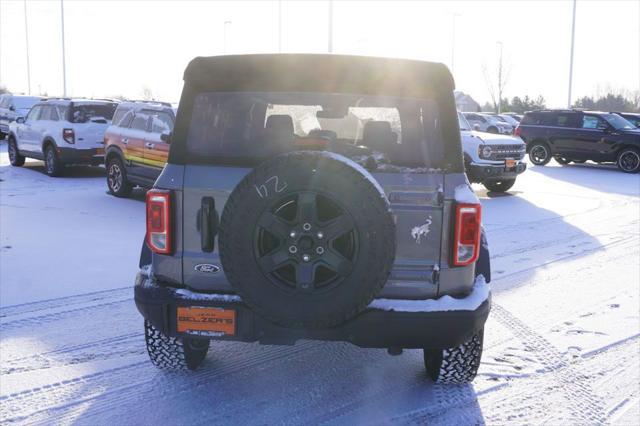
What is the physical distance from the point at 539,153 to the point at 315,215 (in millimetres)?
19703

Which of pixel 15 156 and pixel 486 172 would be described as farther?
pixel 15 156

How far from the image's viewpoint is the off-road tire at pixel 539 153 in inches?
835

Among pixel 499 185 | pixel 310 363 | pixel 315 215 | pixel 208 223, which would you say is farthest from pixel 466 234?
pixel 499 185

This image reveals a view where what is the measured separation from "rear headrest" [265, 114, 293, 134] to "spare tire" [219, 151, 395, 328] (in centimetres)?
69

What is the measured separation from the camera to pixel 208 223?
11.5ft

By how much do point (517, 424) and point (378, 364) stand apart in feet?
3.65

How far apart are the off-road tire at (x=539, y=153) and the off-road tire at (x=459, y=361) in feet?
60.7

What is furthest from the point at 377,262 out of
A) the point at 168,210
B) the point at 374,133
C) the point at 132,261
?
the point at 132,261

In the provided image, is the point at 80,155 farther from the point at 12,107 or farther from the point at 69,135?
the point at 12,107

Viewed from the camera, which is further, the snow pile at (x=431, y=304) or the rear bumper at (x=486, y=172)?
the rear bumper at (x=486, y=172)

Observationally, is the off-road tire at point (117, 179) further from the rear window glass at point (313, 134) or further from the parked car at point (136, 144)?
the rear window glass at point (313, 134)

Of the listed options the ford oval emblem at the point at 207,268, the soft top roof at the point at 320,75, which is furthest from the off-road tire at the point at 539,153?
the ford oval emblem at the point at 207,268

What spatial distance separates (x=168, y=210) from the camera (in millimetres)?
3559

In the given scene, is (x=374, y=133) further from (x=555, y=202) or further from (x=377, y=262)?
(x=555, y=202)
